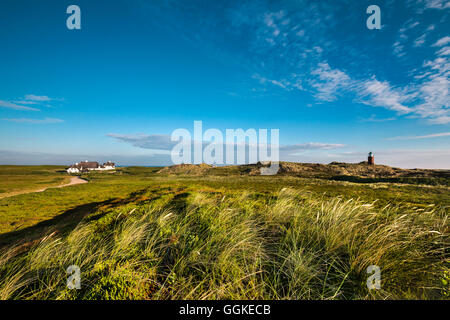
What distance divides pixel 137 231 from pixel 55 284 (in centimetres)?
171

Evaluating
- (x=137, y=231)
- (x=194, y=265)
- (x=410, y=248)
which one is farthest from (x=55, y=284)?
(x=410, y=248)

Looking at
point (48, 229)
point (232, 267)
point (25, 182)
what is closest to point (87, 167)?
point (25, 182)

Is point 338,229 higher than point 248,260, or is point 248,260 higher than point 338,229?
point 338,229

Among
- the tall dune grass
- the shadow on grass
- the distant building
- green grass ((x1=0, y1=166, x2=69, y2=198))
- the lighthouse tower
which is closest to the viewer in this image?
the tall dune grass

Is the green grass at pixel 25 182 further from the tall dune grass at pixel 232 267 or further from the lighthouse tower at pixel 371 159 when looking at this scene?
the lighthouse tower at pixel 371 159

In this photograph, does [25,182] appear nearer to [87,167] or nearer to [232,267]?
[87,167]

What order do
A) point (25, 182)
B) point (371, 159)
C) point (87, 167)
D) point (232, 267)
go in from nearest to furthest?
1. point (232, 267)
2. point (25, 182)
3. point (371, 159)
4. point (87, 167)

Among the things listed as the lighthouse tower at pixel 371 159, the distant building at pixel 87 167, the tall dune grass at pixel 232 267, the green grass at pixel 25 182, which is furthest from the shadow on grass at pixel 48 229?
the distant building at pixel 87 167

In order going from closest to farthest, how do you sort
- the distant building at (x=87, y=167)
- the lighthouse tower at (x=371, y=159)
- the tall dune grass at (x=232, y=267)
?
1. the tall dune grass at (x=232, y=267)
2. the lighthouse tower at (x=371, y=159)
3. the distant building at (x=87, y=167)

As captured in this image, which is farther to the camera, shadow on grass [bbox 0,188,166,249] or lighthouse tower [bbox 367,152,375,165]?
lighthouse tower [bbox 367,152,375,165]

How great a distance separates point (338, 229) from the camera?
416 cm

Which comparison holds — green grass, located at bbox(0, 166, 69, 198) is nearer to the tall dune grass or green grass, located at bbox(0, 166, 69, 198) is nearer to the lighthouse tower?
the tall dune grass

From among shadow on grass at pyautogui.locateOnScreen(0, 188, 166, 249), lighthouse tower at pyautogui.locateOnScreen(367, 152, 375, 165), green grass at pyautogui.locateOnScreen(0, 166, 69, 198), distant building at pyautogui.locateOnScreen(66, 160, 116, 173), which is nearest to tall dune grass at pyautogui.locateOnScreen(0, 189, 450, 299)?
→ shadow on grass at pyautogui.locateOnScreen(0, 188, 166, 249)
